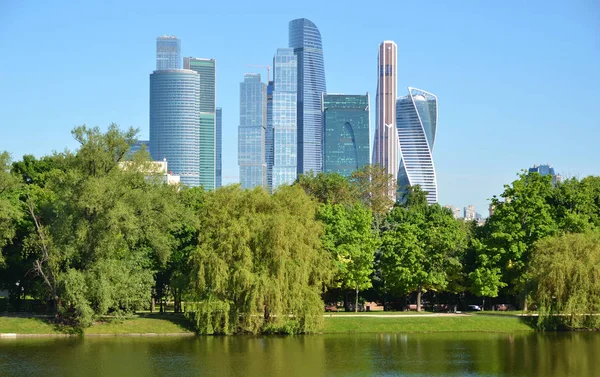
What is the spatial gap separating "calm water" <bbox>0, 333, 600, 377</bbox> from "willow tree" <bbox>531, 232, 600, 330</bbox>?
2609 millimetres

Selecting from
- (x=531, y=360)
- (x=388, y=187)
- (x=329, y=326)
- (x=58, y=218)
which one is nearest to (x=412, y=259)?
(x=329, y=326)

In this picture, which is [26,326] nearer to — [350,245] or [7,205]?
[7,205]

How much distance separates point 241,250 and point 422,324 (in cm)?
1432

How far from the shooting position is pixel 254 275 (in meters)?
56.8

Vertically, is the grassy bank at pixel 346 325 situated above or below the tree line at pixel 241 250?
below

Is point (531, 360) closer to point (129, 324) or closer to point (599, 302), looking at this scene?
point (599, 302)

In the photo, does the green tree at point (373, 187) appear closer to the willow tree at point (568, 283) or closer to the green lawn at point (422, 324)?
the green lawn at point (422, 324)

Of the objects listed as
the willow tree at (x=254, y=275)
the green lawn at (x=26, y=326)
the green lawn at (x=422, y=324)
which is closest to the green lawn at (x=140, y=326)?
the willow tree at (x=254, y=275)

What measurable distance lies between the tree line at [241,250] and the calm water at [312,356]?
3.00 m

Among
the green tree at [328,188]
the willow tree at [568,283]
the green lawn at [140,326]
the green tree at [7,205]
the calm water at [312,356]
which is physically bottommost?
the calm water at [312,356]

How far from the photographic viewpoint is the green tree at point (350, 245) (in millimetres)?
67375

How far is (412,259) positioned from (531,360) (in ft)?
73.1

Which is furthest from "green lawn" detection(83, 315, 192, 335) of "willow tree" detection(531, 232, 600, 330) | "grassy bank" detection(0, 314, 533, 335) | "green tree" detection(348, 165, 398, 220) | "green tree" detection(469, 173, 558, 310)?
"green tree" detection(348, 165, 398, 220)

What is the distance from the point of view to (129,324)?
59.5 meters
